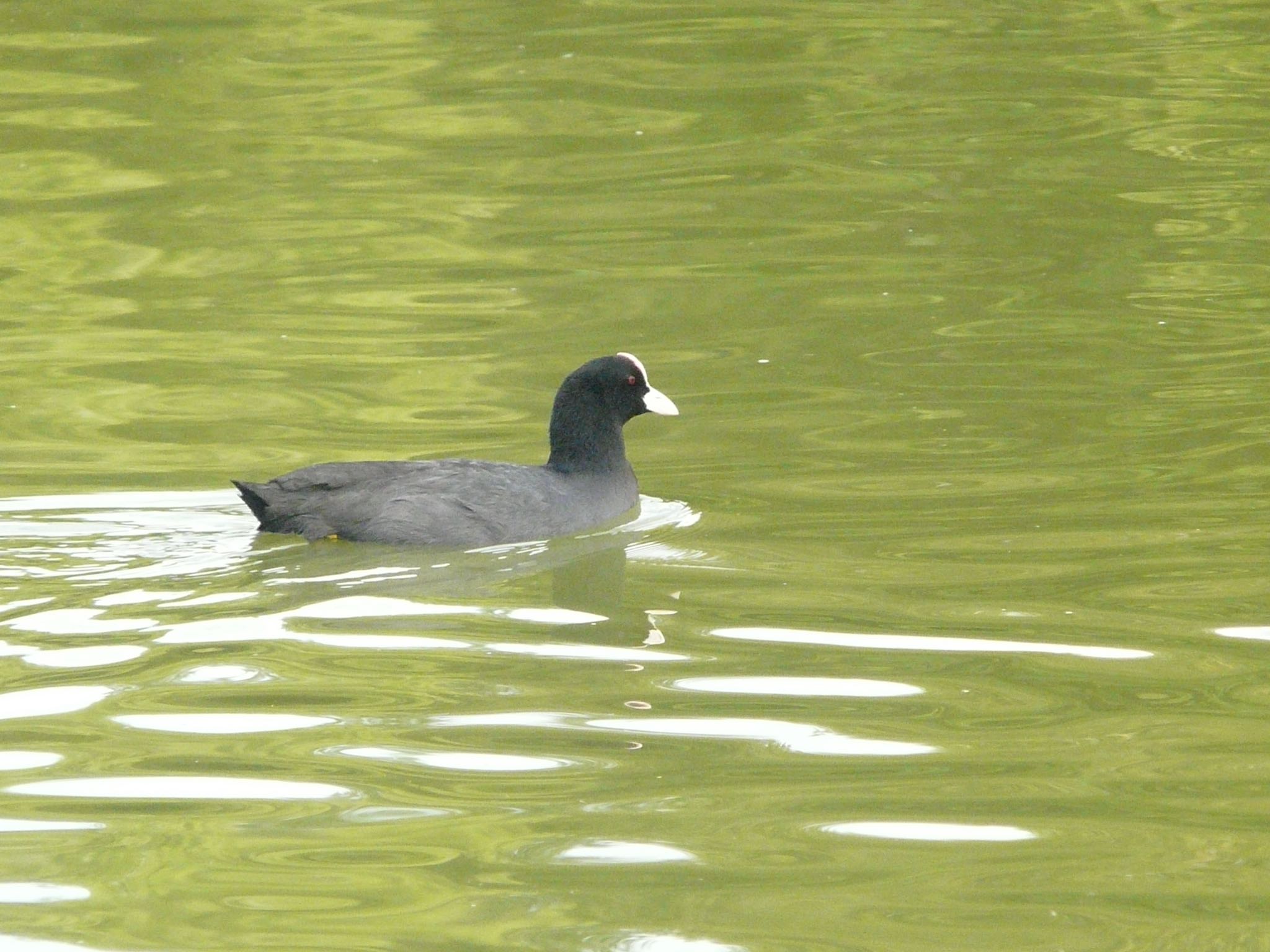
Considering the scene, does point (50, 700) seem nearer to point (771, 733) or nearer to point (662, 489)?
point (771, 733)

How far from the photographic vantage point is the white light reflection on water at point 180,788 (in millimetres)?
5258

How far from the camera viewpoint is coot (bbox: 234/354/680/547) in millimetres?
7816

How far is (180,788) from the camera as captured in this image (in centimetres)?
532

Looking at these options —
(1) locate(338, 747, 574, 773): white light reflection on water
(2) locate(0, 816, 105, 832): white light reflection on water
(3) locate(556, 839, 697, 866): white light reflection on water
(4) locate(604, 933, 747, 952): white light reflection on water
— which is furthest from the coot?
(4) locate(604, 933, 747, 952): white light reflection on water

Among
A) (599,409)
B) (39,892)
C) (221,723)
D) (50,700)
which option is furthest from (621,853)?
(599,409)

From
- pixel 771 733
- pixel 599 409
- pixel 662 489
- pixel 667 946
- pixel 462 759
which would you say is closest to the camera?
pixel 667 946

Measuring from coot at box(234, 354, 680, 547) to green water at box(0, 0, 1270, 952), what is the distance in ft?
0.39

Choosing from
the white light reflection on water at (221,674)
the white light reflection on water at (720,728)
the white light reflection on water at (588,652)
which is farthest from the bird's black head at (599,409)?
the white light reflection on water at (720,728)

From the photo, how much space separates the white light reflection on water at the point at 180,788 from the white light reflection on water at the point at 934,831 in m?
1.23

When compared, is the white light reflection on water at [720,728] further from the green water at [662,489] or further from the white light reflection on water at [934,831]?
the white light reflection on water at [934,831]

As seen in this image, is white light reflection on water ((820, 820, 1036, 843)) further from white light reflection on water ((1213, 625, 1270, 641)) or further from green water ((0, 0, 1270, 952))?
white light reflection on water ((1213, 625, 1270, 641))

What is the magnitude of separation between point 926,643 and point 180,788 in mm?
2293

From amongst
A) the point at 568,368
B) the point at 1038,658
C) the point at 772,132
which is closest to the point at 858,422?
the point at 568,368

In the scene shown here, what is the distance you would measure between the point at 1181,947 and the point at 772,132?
11775mm
